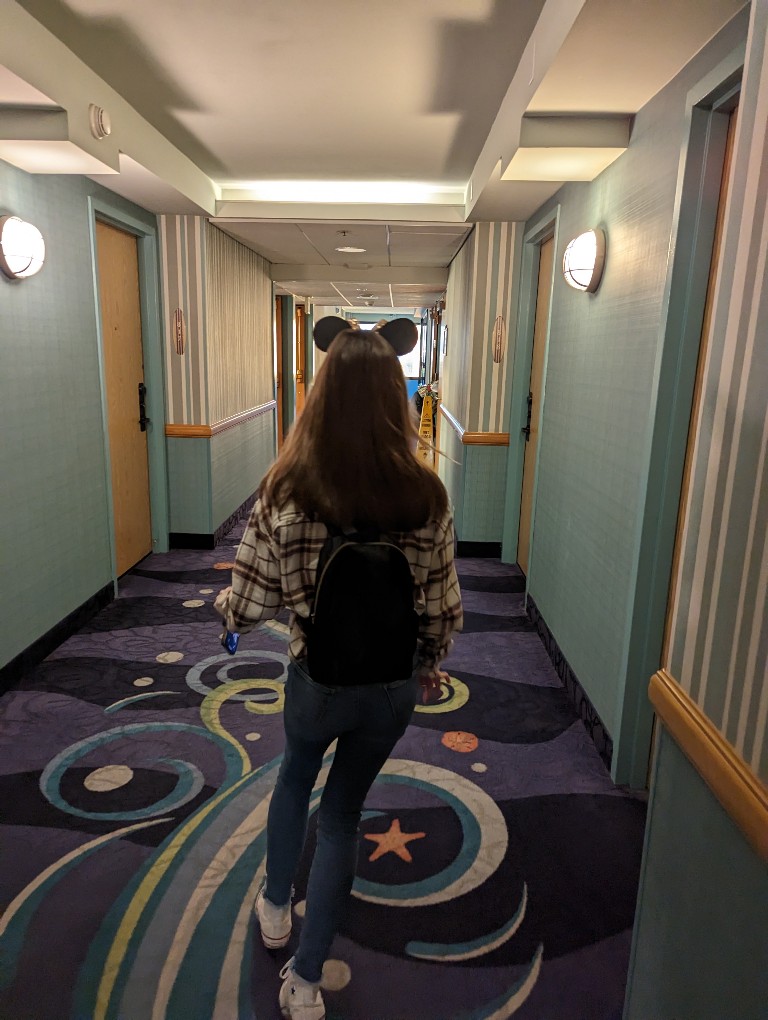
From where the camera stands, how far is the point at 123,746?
8.21ft

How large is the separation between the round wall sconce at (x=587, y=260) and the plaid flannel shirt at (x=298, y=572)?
5.83 ft

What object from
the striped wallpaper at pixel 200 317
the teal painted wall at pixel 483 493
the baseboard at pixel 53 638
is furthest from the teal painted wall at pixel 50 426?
the teal painted wall at pixel 483 493

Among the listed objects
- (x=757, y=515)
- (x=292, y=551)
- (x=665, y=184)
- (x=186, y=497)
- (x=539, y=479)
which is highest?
(x=665, y=184)

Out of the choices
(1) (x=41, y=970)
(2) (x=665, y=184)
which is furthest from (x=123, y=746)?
(2) (x=665, y=184)

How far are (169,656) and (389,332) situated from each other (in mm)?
2396

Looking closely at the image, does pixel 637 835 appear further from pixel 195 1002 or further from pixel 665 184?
pixel 665 184

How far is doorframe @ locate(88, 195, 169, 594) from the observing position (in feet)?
12.6

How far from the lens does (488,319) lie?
15.4ft

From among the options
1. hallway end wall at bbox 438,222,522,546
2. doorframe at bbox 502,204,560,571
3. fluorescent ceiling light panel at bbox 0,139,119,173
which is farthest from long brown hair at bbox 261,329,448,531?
hallway end wall at bbox 438,222,522,546

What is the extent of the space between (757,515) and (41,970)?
6.07 ft

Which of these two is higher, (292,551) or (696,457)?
(696,457)

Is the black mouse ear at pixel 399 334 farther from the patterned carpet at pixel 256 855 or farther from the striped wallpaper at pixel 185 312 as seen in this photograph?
the striped wallpaper at pixel 185 312

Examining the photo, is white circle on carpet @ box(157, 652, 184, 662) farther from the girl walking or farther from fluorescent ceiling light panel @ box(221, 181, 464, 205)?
fluorescent ceiling light panel @ box(221, 181, 464, 205)

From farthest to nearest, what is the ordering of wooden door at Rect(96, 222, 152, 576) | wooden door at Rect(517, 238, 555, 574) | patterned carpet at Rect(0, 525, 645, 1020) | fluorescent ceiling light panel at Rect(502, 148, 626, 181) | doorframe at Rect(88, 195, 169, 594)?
1. wooden door at Rect(517, 238, 555, 574)
2. wooden door at Rect(96, 222, 152, 576)
3. doorframe at Rect(88, 195, 169, 594)
4. fluorescent ceiling light panel at Rect(502, 148, 626, 181)
5. patterned carpet at Rect(0, 525, 645, 1020)
